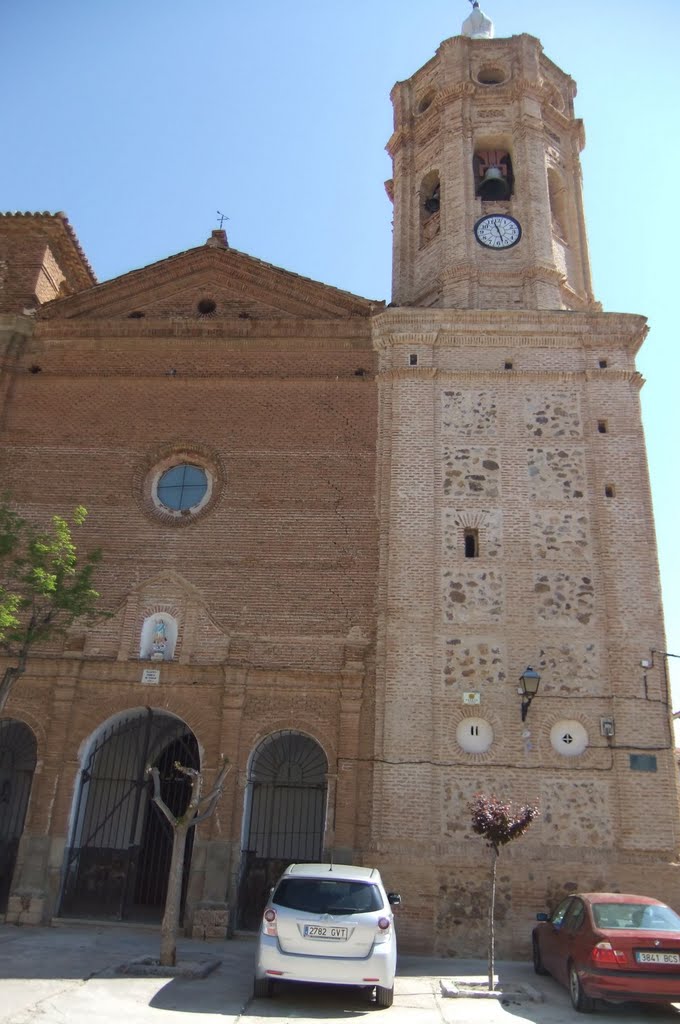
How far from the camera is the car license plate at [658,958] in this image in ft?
26.8

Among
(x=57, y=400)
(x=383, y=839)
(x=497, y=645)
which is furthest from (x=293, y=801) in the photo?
(x=57, y=400)

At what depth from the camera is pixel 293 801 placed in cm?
1570

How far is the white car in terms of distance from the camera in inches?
323

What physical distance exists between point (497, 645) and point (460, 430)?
4.22 m

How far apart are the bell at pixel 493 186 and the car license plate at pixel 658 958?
15.5m

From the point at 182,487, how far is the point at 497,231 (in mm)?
8725

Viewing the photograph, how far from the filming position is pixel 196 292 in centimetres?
1856

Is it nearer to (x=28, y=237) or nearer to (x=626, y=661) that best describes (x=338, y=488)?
(x=626, y=661)

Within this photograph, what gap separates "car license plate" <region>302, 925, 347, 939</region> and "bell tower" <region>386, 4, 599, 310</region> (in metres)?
12.6

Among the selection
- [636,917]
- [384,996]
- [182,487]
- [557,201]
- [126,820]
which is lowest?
[384,996]

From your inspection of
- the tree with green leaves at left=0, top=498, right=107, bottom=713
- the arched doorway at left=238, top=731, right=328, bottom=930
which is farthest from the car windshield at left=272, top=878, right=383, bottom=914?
the tree with green leaves at left=0, top=498, right=107, bottom=713

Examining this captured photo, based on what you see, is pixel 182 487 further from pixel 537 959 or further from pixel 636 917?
pixel 636 917

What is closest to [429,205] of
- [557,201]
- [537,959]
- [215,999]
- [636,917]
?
[557,201]

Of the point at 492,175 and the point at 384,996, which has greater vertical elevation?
the point at 492,175
